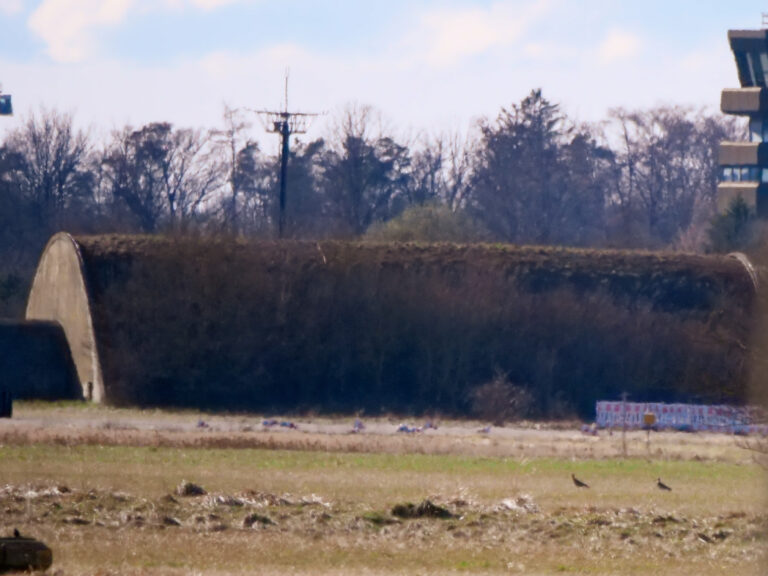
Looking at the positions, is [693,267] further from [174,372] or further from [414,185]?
[414,185]

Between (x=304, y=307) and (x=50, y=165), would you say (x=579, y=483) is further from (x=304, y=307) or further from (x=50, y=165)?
(x=50, y=165)

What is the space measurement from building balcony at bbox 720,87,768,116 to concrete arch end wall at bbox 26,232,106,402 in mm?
44907

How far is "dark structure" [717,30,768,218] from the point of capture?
8181 cm

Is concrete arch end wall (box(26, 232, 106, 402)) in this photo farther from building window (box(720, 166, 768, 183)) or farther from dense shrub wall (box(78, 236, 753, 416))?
building window (box(720, 166, 768, 183))

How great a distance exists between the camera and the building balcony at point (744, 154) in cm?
8206

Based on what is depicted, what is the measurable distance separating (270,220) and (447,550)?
6989cm

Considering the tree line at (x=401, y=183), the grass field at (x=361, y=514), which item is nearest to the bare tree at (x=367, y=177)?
the tree line at (x=401, y=183)

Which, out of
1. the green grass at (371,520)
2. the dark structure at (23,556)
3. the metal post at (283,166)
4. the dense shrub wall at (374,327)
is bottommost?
the green grass at (371,520)

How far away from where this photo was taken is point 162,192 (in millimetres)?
93938

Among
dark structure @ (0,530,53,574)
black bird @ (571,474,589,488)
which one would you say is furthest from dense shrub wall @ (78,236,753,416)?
dark structure @ (0,530,53,574)

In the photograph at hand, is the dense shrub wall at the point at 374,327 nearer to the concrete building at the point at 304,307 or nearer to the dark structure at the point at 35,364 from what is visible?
the concrete building at the point at 304,307

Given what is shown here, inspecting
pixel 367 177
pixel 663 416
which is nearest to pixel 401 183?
pixel 367 177

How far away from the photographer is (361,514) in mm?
20859

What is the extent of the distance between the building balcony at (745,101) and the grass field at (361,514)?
53460 millimetres
